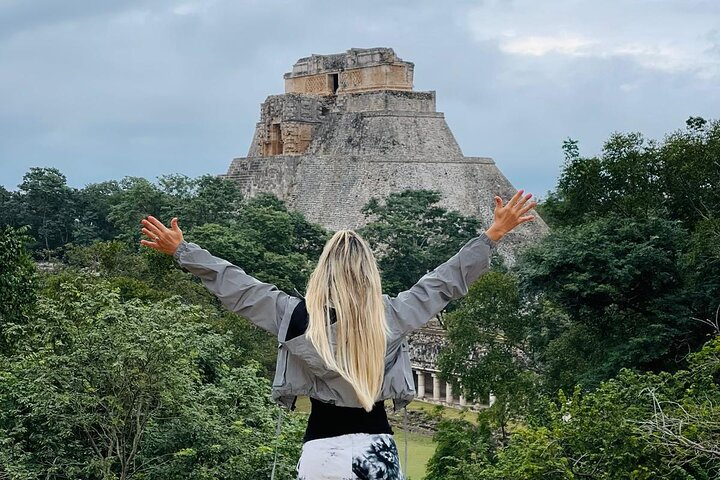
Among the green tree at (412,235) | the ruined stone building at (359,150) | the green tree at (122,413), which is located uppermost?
the ruined stone building at (359,150)

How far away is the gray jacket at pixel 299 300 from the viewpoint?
13.9 feet

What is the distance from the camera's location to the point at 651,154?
2277 centimetres

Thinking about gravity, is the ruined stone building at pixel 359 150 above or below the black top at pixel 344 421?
above

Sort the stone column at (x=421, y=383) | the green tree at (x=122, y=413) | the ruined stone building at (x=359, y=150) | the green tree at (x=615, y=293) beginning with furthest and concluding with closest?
1. the ruined stone building at (x=359, y=150)
2. the stone column at (x=421, y=383)
3. the green tree at (x=615, y=293)
4. the green tree at (x=122, y=413)

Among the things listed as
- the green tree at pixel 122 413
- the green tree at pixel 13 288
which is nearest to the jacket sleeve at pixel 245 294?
the green tree at pixel 122 413

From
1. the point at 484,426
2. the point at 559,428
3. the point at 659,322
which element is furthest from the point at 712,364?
the point at 484,426

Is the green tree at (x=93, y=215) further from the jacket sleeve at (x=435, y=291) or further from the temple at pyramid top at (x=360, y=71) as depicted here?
the jacket sleeve at (x=435, y=291)

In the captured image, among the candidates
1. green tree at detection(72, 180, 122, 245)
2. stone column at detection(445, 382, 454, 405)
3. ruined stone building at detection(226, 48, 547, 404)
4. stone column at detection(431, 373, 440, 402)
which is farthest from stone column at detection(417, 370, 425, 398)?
green tree at detection(72, 180, 122, 245)

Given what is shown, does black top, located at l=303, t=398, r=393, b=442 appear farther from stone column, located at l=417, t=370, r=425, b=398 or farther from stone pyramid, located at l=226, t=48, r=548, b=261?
stone pyramid, located at l=226, t=48, r=548, b=261

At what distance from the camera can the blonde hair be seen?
13.6 ft

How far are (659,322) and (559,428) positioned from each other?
6347 millimetres

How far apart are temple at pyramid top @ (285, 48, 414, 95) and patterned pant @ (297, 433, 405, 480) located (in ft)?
156

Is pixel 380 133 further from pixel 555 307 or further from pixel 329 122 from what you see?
pixel 555 307

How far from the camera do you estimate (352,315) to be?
13.7 feet
